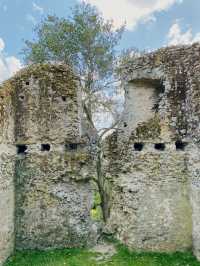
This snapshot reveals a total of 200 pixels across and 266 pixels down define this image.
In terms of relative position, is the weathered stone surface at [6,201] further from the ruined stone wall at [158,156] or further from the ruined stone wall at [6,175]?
the ruined stone wall at [158,156]

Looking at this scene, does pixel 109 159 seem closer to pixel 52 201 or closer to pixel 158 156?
pixel 158 156

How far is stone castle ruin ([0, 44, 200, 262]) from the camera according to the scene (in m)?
9.97

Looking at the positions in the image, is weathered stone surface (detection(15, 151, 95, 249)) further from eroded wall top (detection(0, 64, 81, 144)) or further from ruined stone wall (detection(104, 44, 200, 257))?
ruined stone wall (detection(104, 44, 200, 257))

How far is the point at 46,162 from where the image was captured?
10.5 meters

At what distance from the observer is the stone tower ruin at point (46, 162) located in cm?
1030

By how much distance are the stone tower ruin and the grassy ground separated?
335mm

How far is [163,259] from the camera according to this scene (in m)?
9.59

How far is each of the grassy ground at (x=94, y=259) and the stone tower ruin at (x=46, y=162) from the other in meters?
0.33

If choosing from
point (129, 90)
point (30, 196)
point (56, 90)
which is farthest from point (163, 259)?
point (56, 90)

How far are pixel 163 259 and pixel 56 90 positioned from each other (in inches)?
243

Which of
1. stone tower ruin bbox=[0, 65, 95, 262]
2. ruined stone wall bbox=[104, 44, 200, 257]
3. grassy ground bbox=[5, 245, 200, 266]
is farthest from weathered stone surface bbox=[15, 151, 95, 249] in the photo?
ruined stone wall bbox=[104, 44, 200, 257]

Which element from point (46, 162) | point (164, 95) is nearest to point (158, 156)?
point (164, 95)

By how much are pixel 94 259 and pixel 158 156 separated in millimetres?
3656

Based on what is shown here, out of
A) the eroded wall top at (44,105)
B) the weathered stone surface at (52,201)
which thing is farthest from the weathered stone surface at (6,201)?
the eroded wall top at (44,105)
